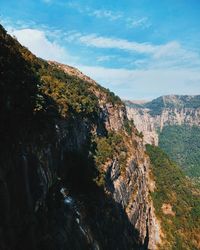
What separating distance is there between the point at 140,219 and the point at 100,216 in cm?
4677

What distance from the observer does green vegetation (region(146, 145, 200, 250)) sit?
136812 millimetres

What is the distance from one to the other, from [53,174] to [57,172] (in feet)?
17.7

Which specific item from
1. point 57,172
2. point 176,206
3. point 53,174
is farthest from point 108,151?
point 176,206

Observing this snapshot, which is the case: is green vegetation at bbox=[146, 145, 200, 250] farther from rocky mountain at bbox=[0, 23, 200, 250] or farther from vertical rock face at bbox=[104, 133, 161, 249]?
rocky mountain at bbox=[0, 23, 200, 250]

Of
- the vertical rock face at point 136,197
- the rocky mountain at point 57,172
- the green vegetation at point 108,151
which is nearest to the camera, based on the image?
the rocky mountain at point 57,172

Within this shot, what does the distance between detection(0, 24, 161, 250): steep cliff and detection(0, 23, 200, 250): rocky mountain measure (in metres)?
0.10

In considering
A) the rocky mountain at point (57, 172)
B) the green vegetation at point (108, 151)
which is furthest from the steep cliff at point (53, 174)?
the green vegetation at point (108, 151)

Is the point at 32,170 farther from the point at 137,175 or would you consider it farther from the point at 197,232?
the point at 197,232

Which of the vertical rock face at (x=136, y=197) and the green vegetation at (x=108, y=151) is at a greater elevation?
the green vegetation at (x=108, y=151)

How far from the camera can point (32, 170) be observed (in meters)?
44.4

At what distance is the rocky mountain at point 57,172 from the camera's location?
134 ft

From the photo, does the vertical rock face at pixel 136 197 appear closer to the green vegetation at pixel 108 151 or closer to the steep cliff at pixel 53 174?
the steep cliff at pixel 53 174

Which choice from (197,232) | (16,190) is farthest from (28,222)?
(197,232)

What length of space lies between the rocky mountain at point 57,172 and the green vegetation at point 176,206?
44.1 feet
